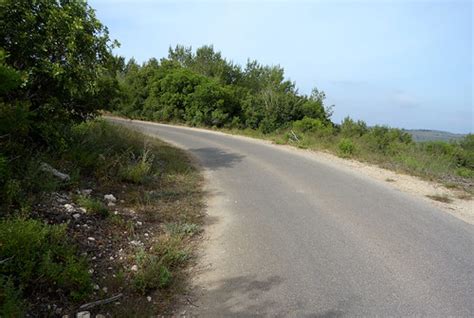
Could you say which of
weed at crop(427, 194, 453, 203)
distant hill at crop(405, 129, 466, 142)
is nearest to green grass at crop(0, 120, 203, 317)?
weed at crop(427, 194, 453, 203)

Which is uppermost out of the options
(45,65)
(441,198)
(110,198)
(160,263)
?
(45,65)

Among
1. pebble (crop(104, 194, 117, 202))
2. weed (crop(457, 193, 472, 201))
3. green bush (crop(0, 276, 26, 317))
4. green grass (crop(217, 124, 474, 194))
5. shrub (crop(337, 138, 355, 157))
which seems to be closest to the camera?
green bush (crop(0, 276, 26, 317))

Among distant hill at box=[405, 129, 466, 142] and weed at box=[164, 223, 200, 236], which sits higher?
distant hill at box=[405, 129, 466, 142]

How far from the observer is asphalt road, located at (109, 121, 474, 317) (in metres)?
3.52

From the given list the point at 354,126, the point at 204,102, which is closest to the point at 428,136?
the point at 354,126

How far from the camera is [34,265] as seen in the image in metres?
3.20

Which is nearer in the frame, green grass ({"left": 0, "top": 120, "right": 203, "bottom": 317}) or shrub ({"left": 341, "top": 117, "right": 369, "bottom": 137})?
green grass ({"left": 0, "top": 120, "right": 203, "bottom": 317})

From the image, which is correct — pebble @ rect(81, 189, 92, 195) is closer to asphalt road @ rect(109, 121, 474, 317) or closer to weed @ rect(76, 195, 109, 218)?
weed @ rect(76, 195, 109, 218)

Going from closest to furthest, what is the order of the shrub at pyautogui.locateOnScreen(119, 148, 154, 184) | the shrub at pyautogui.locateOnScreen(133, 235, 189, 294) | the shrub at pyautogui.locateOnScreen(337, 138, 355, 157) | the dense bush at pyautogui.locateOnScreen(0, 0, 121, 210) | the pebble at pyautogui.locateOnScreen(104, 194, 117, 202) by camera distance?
the shrub at pyautogui.locateOnScreen(133, 235, 189, 294) < the dense bush at pyautogui.locateOnScreen(0, 0, 121, 210) < the pebble at pyautogui.locateOnScreen(104, 194, 117, 202) < the shrub at pyautogui.locateOnScreen(119, 148, 154, 184) < the shrub at pyautogui.locateOnScreen(337, 138, 355, 157)

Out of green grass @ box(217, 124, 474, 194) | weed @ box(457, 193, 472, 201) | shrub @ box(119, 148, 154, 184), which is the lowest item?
shrub @ box(119, 148, 154, 184)

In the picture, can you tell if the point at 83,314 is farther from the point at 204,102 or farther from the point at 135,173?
the point at 204,102

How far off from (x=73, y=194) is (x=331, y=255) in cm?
406

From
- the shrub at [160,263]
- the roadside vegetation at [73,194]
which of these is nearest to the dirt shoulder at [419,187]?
the roadside vegetation at [73,194]

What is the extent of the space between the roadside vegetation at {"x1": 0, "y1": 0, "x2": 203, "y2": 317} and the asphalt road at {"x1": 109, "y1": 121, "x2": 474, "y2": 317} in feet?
1.74
